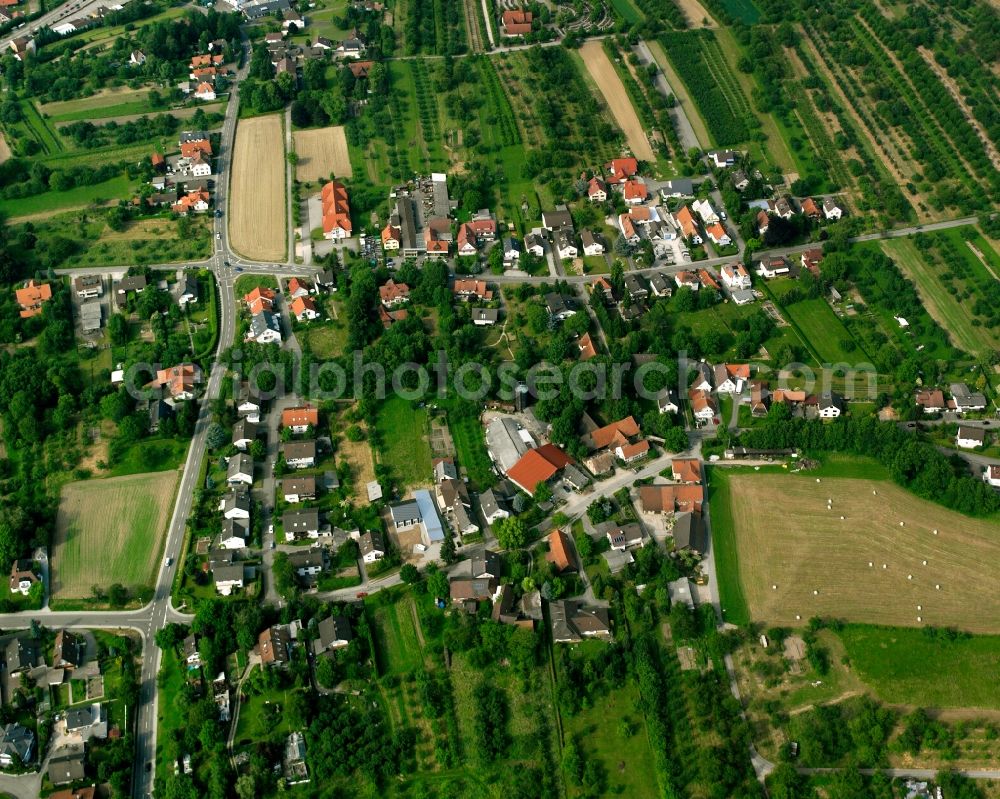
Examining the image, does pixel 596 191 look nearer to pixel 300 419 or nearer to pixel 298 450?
pixel 300 419

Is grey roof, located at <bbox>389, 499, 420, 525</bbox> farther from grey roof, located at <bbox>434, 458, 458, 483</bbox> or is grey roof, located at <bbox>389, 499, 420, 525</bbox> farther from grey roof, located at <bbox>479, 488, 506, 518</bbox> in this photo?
grey roof, located at <bbox>479, 488, 506, 518</bbox>

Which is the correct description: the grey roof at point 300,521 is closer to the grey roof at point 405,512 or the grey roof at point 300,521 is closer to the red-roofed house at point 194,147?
the grey roof at point 405,512

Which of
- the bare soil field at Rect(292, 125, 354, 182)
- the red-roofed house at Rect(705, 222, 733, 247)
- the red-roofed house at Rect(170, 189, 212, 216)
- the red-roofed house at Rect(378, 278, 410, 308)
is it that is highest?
the bare soil field at Rect(292, 125, 354, 182)

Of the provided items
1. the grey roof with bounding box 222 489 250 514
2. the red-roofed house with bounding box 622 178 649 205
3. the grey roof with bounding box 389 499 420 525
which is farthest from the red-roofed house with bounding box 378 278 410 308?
the red-roofed house with bounding box 622 178 649 205

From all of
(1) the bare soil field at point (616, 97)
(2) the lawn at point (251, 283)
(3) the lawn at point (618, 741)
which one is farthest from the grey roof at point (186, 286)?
(3) the lawn at point (618, 741)

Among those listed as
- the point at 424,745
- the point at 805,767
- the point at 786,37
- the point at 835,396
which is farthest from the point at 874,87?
the point at 424,745

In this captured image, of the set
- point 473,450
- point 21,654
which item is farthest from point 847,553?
point 21,654
